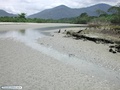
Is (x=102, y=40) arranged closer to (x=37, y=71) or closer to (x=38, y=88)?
(x=37, y=71)

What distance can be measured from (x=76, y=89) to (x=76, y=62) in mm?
5828

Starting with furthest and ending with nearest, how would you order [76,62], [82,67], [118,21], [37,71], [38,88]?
[118,21] < [76,62] < [82,67] < [37,71] < [38,88]

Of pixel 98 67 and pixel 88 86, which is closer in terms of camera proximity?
pixel 88 86

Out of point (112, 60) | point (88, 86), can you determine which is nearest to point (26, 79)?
point (88, 86)

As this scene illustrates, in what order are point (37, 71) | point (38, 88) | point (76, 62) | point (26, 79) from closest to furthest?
point (38, 88) < point (26, 79) < point (37, 71) < point (76, 62)

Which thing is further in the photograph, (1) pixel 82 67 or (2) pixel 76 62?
(2) pixel 76 62

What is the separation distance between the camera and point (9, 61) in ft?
45.7

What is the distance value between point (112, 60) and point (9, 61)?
8.19 m

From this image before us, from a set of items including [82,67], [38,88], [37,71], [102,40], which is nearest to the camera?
[38,88]

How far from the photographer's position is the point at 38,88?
884 cm

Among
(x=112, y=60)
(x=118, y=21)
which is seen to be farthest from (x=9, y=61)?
(x=118, y=21)

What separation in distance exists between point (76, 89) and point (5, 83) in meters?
3.52

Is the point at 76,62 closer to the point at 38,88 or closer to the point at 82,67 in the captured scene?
the point at 82,67

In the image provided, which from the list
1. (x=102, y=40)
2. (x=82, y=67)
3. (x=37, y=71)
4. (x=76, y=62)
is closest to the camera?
(x=37, y=71)
